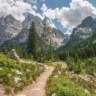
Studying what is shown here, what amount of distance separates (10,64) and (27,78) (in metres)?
5.10

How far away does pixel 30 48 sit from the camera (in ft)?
366

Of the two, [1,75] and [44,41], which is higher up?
[44,41]

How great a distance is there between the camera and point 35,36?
11331 cm

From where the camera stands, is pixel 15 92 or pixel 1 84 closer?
pixel 15 92

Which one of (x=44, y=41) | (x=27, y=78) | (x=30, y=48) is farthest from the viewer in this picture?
(x=30, y=48)

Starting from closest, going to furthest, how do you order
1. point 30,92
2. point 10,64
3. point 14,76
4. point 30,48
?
1. point 30,92
2. point 14,76
3. point 10,64
4. point 30,48

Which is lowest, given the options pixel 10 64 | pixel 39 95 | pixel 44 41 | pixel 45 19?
pixel 39 95

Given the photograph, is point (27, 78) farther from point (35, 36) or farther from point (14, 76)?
point (35, 36)

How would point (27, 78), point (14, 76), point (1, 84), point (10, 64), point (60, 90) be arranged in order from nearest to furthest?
point (60, 90), point (1, 84), point (14, 76), point (27, 78), point (10, 64)

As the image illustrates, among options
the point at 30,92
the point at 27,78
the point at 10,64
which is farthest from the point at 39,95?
the point at 10,64

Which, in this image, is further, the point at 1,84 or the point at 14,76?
the point at 14,76

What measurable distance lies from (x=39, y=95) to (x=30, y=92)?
1.95m

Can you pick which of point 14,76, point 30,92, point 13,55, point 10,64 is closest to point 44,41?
point 13,55

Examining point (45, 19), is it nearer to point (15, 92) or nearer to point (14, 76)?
point (14, 76)
